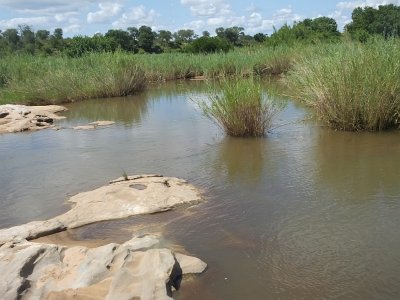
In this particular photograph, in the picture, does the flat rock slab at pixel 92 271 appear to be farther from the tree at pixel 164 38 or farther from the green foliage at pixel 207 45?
the tree at pixel 164 38

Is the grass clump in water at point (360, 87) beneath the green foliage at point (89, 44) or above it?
beneath

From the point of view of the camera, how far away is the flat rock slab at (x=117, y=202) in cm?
455

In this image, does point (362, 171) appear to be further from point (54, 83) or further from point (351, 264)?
point (54, 83)

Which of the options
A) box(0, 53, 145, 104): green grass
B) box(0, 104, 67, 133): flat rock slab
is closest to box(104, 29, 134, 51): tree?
box(0, 53, 145, 104): green grass

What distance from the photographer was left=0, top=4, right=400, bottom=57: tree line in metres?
26.8

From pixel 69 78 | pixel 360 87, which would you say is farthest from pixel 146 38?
pixel 360 87

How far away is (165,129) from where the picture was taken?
387 inches

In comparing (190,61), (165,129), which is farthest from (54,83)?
(190,61)

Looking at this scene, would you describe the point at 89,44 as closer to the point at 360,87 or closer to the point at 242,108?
the point at 242,108

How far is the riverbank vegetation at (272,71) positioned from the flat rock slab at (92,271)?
5054 mm

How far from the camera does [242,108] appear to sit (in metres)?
7.70

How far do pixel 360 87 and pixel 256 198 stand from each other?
3417mm

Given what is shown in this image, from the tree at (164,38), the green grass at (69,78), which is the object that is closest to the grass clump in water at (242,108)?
the green grass at (69,78)

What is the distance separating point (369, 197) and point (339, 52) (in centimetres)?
397
